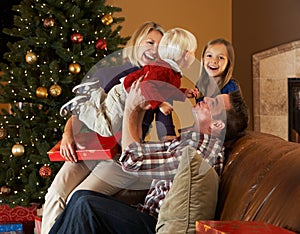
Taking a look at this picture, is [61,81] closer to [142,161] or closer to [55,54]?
[55,54]

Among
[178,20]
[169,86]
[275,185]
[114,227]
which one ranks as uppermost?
[178,20]

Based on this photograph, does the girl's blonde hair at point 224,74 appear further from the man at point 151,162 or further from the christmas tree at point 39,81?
the christmas tree at point 39,81

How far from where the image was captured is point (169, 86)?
110 inches

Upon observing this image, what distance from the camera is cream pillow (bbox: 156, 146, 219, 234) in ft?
7.43

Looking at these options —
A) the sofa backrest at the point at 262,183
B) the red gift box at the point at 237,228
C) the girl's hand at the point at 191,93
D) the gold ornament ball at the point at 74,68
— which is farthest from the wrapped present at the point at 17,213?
the red gift box at the point at 237,228

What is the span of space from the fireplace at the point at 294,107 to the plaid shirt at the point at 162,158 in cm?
334

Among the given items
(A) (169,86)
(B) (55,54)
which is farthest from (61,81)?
(A) (169,86)

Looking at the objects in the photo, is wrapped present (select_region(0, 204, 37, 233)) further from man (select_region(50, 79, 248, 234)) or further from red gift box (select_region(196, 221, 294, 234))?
red gift box (select_region(196, 221, 294, 234))

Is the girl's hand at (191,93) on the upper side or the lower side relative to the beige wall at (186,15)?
lower

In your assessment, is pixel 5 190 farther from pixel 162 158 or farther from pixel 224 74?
pixel 162 158

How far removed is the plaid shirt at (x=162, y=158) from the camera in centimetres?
253

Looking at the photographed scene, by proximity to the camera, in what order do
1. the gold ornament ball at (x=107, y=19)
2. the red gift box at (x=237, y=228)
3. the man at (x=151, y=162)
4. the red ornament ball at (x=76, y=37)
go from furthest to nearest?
the gold ornament ball at (x=107, y=19)
the red ornament ball at (x=76, y=37)
the man at (x=151, y=162)
the red gift box at (x=237, y=228)

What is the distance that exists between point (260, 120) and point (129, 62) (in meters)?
3.33

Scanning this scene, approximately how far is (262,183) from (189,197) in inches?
10.8
